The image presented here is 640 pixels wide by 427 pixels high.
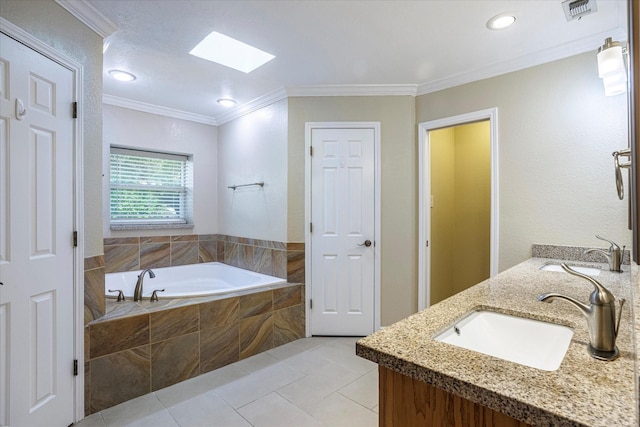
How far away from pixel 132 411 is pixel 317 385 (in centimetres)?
117

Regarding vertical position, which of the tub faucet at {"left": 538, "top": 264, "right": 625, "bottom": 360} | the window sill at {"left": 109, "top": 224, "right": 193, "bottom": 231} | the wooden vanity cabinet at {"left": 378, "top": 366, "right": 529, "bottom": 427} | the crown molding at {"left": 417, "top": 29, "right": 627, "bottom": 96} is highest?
the crown molding at {"left": 417, "top": 29, "right": 627, "bottom": 96}

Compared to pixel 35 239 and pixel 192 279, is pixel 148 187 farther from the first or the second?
pixel 35 239

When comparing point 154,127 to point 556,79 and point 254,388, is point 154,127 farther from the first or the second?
point 556,79

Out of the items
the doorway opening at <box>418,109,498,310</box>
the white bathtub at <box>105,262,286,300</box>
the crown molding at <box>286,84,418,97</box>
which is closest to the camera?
the crown molding at <box>286,84,418,97</box>

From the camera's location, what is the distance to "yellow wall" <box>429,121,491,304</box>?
3617 millimetres

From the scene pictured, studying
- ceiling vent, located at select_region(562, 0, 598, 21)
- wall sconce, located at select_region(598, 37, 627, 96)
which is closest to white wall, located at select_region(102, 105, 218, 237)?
ceiling vent, located at select_region(562, 0, 598, 21)

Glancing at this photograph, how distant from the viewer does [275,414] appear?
1.93 meters

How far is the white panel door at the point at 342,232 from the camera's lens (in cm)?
312

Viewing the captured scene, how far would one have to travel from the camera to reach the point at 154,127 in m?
3.70

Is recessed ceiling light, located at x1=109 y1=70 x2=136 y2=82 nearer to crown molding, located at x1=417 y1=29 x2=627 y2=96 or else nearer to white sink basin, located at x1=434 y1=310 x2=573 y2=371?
crown molding, located at x1=417 y1=29 x2=627 y2=96

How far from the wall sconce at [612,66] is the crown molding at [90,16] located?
2924mm

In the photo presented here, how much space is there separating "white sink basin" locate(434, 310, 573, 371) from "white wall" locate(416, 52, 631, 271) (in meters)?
1.59

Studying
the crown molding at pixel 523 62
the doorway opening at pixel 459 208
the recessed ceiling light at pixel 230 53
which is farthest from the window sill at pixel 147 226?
the crown molding at pixel 523 62

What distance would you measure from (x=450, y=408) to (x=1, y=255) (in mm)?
1948
